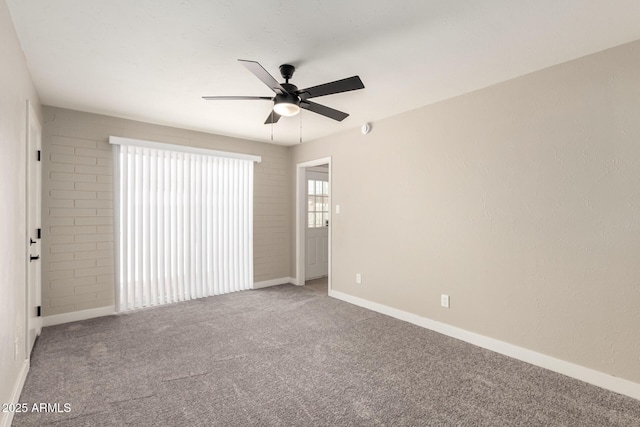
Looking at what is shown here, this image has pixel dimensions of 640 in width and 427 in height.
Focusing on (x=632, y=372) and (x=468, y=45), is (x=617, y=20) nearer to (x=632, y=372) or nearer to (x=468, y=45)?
(x=468, y=45)

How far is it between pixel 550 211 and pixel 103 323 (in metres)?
4.70

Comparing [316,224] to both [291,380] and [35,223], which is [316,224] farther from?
[35,223]

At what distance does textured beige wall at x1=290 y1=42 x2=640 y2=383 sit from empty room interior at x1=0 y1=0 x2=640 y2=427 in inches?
0.7

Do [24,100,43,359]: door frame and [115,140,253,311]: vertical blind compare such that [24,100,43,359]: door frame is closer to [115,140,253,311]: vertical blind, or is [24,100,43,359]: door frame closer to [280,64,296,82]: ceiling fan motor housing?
[115,140,253,311]: vertical blind

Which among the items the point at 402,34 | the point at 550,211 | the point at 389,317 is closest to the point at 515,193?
the point at 550,211

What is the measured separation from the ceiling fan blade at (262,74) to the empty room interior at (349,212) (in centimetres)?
2

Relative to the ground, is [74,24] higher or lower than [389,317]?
higher

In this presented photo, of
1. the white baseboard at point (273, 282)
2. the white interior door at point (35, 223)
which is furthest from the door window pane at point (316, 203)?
the white interior door at point (35, 223)

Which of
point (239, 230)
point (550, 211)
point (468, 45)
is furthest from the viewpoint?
point (239, 230)

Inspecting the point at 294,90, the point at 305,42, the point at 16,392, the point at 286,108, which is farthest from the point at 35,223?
the point at 305,42

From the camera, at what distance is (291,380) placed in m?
2.43

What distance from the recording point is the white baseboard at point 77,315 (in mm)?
3549

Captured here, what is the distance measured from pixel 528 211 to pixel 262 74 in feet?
8.09

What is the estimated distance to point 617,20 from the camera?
6.50 ft
